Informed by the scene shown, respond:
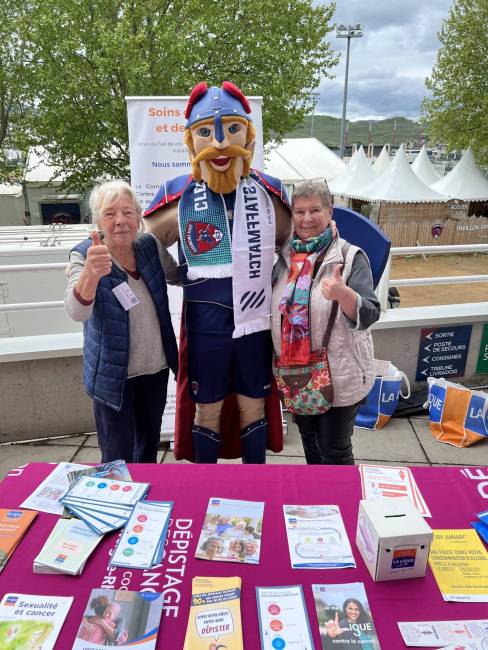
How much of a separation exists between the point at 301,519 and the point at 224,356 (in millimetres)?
826

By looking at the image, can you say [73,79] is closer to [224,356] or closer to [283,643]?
[224,356]

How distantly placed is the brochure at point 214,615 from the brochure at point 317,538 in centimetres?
20

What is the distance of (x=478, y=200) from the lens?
50.2ft

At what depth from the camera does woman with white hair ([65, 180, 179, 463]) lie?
181 cm

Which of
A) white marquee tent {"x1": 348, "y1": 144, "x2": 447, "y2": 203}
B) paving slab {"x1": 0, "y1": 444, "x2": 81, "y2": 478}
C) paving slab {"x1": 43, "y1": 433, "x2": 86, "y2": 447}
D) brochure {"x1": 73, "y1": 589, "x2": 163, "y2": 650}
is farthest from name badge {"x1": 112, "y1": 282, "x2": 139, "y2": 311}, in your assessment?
white marquee tent {"x1": 348, "y1": 144, "x2": 447, "y2": 203}

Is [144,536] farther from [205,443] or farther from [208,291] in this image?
[208,291]

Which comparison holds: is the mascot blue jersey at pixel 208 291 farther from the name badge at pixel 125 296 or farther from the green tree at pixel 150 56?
the green tree at pixel 150 56

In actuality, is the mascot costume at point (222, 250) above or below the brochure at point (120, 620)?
above

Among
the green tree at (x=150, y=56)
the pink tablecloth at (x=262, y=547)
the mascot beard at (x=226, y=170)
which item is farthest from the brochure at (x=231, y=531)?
the green tree at (x=150, y=56)

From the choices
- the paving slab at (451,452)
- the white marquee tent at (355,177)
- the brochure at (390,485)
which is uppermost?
the white marquee tent at (355,177)

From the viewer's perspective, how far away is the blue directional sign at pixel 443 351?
382 centimetres

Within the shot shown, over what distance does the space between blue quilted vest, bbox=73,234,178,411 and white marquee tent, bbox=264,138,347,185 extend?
1400 centimetres

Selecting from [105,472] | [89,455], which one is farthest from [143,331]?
[89,455]

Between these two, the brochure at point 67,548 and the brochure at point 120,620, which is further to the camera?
the brochure at point 67,548
